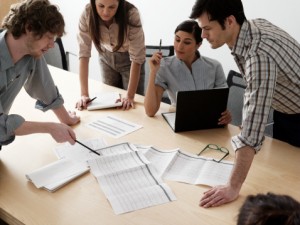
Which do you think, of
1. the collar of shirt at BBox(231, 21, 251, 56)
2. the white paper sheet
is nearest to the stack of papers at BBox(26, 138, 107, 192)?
the white paper sheet

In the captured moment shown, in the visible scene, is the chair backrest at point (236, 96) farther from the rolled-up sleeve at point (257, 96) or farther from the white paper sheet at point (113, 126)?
the rolled-up sleeve at point (257, 96)

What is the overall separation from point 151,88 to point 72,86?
1.98 feet

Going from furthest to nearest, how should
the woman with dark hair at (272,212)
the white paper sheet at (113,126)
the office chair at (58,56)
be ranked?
the office chair at (58,56)
the white paper sheet at (113,126)
the woman with dark hair at (272,212)

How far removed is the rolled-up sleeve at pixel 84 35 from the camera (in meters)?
2.00

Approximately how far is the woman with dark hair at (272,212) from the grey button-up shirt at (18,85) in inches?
35.8

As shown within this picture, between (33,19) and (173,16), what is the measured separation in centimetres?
217

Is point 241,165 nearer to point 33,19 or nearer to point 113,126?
point 113,126

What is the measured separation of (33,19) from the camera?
1205 mm

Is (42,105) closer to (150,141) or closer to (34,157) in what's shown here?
(34,157)

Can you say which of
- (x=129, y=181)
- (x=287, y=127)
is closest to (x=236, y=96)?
(x=287, y=127)

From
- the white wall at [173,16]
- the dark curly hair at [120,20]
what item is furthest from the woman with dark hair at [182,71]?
the white wall at [173,16]

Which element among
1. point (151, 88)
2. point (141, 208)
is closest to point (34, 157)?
point (141, 208)

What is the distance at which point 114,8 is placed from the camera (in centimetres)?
189

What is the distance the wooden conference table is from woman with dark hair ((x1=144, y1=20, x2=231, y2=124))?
158 mm
